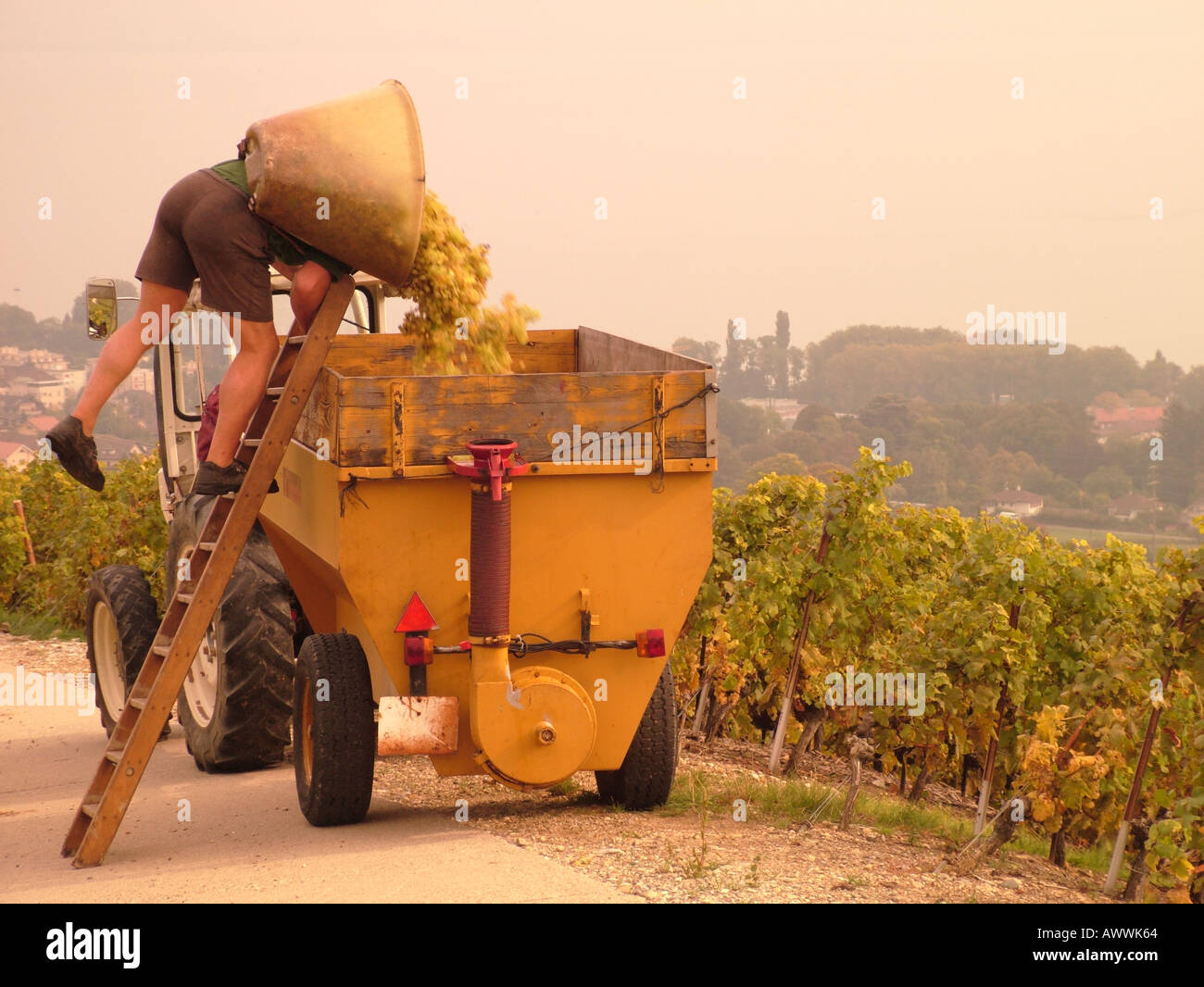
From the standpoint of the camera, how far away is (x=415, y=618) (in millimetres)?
4980

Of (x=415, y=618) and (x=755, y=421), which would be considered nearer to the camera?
(x=415, y=618)

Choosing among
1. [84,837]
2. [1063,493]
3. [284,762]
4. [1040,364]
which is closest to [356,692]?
[84,837]

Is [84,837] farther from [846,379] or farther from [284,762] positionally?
[846,379]

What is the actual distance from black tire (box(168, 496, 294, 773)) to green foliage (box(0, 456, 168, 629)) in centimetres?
461

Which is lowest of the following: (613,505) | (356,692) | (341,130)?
(356,692)

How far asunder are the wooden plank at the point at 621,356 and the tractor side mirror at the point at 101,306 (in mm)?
2511

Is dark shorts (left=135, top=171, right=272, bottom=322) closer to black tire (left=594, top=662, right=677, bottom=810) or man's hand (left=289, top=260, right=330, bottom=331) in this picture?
man's hand (left=289, top=260, right=330, bottom=331)

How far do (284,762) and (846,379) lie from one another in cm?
4049

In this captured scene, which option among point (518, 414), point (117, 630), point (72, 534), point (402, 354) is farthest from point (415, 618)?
point (72, 534)

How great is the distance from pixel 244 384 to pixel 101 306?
6.96ft

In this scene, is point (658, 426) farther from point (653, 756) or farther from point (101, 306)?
point (101, 306)

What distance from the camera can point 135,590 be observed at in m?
7.33

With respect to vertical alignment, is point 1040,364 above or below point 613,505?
above
